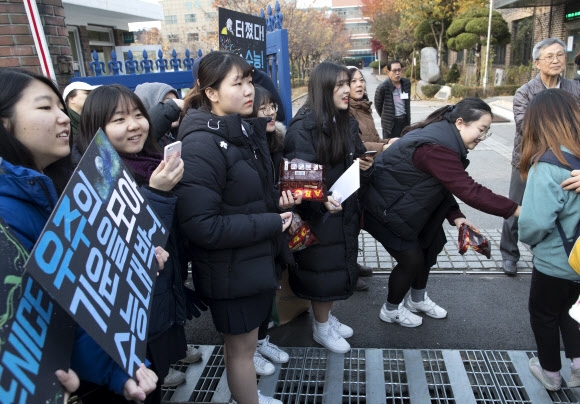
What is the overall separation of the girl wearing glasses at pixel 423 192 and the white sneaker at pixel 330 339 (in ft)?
1.64

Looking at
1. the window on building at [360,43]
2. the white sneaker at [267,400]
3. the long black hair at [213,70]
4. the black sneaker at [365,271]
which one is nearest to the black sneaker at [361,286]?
the black sneaker at [365,271]

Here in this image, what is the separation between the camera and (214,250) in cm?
198

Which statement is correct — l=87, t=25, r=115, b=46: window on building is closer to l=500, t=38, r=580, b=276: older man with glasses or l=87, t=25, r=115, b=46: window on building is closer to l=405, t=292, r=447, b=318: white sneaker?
l=500, t=38, r=580, b=276: older man with glasses

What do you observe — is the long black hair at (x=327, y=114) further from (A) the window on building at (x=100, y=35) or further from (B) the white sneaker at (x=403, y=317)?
(A) the window on building at (x=100, y=35)

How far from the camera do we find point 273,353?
2.86m

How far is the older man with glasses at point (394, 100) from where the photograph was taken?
6059 millimetres

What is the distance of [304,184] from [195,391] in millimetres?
1438

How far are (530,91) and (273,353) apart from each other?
10.0ft

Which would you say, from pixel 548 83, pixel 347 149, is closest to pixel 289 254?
pixel 347 149

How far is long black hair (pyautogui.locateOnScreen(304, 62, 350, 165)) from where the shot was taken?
2703 millimetres

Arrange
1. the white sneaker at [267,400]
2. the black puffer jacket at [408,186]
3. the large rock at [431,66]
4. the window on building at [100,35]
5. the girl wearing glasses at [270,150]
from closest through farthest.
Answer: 1. the white sneaker at [267,400]
2. the black puffer jacket at [408,186]
3. the girl wearing glasses at [270,150]
4. the window on building at [100,35]
5. the large rock at [431,66]

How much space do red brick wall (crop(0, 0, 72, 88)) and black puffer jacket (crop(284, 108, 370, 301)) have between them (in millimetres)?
2519

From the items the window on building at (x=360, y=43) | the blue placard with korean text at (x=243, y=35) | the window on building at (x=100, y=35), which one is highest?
the window on building at (x=360, y=43)

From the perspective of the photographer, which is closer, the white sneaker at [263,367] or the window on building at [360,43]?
the white sneaker at [263,367]
